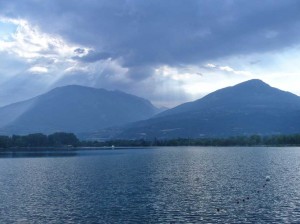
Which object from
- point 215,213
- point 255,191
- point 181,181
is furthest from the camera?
point 181,181

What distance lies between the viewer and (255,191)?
3137 inches

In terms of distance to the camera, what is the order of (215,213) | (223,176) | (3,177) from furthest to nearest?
(3,177), (223,176), (215,213)

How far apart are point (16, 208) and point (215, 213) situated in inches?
1214

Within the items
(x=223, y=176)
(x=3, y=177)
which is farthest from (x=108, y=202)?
(x=3, y=177)

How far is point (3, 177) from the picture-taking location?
367 feet

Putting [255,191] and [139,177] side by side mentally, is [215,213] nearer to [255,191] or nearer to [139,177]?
[255,191]

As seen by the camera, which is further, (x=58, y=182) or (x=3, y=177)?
(x=3, y=177)

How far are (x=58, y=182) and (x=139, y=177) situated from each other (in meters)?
20.1

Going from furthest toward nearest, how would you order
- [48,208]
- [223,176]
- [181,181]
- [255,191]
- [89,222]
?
1. [223,176]
2. [181,181]
3. [255,191]
4. [48,208]
5. [89,222]

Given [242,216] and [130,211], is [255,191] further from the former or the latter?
[130,211]

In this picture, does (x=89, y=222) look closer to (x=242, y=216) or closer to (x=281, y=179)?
(x=242, y=216)

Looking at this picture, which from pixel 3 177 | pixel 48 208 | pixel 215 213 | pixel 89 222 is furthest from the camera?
pixel 3 177

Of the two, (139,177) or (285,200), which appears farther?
(139,177)

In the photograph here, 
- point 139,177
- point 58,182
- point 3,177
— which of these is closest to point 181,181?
point 139,177
